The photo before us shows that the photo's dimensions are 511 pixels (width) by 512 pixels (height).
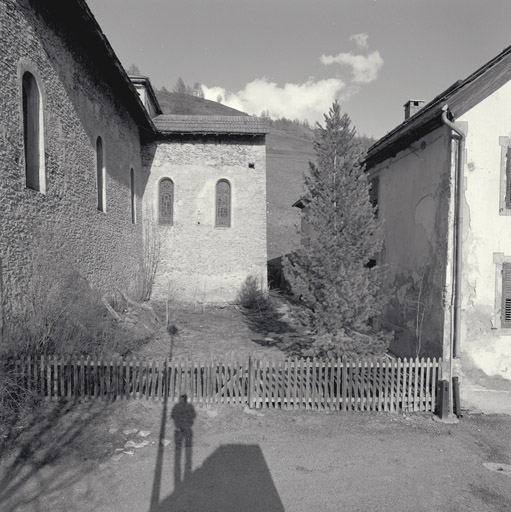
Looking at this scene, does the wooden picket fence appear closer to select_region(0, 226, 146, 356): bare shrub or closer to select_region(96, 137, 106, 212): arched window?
select_region(0, 226, 146, 356): bare shrub

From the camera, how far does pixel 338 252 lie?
6.50 metres

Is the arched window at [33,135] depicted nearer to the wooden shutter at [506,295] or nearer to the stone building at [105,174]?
the stone building at [105,174]

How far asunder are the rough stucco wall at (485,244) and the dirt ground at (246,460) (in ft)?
3.58

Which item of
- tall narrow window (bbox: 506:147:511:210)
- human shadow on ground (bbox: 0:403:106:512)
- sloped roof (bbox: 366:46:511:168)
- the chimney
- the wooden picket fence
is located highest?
the chimney

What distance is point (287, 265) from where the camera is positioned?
679 cm

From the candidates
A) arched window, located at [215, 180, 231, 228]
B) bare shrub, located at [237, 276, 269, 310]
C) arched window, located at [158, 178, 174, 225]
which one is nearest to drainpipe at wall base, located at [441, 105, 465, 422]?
bare shrub, located at [237, 276, 269, 310]

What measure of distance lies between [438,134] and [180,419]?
7484mm

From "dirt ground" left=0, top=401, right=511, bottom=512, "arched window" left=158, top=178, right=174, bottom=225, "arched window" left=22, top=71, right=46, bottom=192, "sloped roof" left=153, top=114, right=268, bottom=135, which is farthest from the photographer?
"arched window" left=158, top=178, right=174, bottom=225

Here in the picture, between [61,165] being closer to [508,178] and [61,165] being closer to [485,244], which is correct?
[485,244]

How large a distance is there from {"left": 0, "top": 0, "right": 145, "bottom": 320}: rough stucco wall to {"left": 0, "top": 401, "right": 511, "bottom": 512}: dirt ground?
3002 millimetres

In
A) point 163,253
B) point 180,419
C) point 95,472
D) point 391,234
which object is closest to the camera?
point 95,472

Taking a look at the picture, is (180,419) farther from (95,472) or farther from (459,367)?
(459,367)

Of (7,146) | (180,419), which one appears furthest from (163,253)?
(180,419)

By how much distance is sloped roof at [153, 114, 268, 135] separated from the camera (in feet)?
52.4
